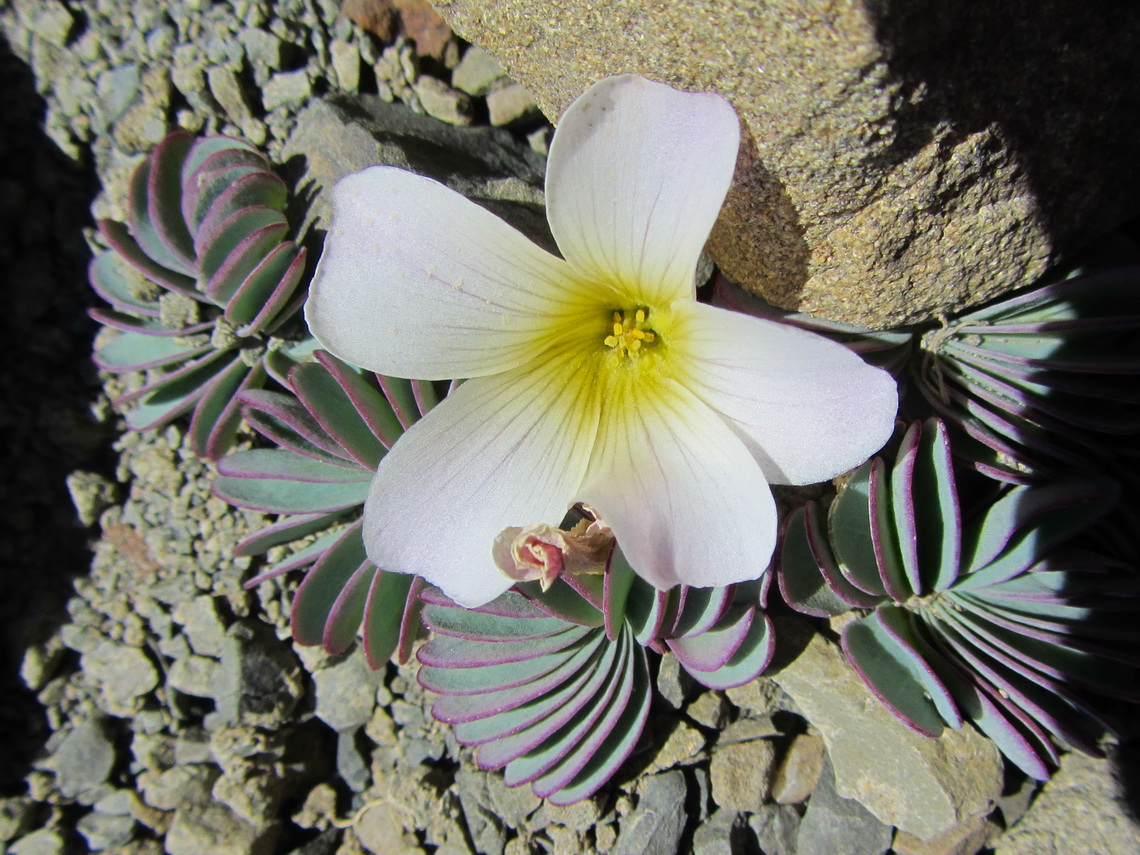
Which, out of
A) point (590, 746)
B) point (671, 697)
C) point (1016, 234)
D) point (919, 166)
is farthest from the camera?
point (671, 697)

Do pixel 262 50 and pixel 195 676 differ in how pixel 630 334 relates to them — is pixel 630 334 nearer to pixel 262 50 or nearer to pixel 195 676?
pixel 262 50

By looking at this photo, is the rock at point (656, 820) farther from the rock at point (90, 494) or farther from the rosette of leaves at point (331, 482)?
the rock at point (90, 494)

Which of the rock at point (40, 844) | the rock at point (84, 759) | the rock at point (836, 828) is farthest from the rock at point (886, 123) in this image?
the rock at point (40, 844)

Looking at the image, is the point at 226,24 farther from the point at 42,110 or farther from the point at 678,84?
the point at 678,84

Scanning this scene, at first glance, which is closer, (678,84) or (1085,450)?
(678,84)

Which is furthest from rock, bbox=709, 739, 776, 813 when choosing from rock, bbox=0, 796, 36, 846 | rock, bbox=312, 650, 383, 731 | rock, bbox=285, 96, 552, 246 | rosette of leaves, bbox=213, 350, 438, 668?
rock, bbox=0, 796, 36, 846

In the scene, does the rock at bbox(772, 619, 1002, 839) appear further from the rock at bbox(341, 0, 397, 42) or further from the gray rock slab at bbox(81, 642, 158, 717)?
the rock at bbox(341, 0, 397, 42)

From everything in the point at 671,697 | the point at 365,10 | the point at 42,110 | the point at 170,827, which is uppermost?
the point at 365,10

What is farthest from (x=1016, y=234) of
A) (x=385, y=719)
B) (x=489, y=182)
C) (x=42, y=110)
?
(x=42, y=110)
